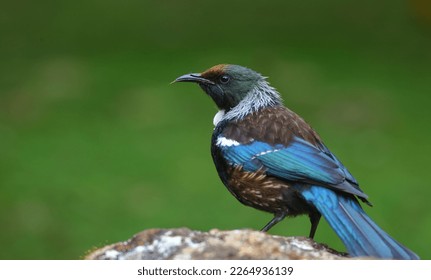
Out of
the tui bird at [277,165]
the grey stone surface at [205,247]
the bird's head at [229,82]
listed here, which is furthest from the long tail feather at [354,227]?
the bird's head at [229,82]

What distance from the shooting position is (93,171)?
1116 cm

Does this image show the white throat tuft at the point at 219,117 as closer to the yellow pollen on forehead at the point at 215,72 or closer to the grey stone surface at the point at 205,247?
the yellow pollen on forehead at the point at 215,72

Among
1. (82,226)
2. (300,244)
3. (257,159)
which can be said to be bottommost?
(82,226)

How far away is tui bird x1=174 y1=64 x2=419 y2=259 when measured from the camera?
207 inches

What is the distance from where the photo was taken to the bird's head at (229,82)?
6352 millimetres

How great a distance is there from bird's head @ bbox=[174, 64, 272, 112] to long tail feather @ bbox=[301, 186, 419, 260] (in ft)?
3.38

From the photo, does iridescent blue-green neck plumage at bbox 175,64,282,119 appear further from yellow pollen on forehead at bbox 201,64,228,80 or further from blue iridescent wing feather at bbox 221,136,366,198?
blue iridescent wing feather at bbox 221,136,366,198

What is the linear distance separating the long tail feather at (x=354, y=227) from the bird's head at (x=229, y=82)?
1.03 metres

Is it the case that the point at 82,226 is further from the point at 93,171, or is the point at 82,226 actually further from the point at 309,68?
the point at 309,68

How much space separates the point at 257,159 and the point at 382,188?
4.51 metres

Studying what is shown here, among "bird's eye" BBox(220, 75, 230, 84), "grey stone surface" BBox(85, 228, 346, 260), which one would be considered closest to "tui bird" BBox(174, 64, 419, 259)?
"bird's eye" BBox(220, 75, 230, 84)

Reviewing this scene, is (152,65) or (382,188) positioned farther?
(152,65)

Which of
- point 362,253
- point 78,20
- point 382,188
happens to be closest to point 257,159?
point 362,253
